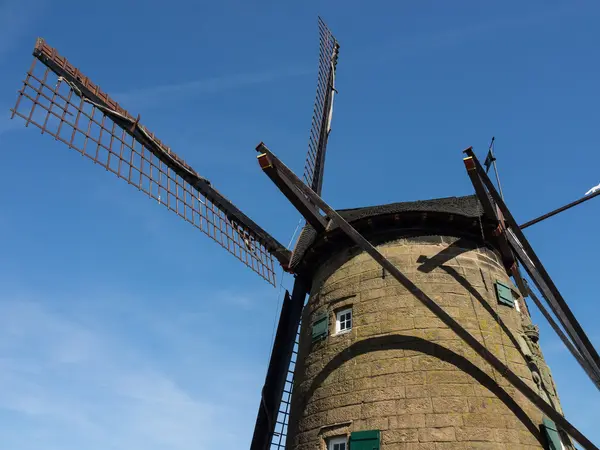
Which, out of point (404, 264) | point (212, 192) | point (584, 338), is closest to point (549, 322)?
point (584, 338)

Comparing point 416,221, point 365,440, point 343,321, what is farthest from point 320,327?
point 416,221

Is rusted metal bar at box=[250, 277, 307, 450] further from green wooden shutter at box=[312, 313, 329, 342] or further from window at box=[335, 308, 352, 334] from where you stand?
window at box=[335, 308, 352, 334]

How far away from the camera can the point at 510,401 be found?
32.9 feet

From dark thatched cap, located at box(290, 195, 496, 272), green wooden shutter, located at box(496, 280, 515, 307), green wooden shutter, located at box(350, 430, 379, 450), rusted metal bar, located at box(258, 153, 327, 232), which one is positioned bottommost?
green wooden shutter, located at box(350, 430, 379, 450)

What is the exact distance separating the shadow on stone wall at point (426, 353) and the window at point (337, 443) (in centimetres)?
131

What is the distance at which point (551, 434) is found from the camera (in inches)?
392

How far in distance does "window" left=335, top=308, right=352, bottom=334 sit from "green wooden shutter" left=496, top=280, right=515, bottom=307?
11.8 ft

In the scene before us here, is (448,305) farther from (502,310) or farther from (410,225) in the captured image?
(410,225)

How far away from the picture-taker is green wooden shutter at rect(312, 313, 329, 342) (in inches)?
489

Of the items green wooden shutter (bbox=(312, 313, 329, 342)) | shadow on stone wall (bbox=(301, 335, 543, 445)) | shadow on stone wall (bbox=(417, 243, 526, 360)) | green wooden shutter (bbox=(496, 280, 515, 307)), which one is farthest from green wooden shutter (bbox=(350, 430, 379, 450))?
green wooden shutter (bbox=(496, 280, 515, 307))

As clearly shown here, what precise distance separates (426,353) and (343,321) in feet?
7.91

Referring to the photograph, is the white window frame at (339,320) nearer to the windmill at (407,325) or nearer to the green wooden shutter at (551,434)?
the windmill at (407,325)

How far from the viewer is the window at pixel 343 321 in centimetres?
1222

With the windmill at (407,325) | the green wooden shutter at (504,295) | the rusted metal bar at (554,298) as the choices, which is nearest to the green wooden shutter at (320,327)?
the windmill at (407,325)
